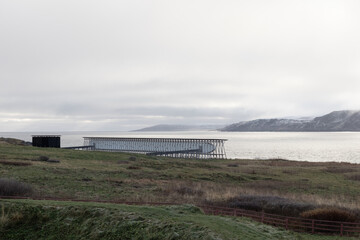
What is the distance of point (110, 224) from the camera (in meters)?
13.2

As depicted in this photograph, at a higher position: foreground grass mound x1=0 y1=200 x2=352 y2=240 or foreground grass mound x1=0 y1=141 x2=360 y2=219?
foreground grass mound x1=0 y1=200 x2=352 y2=240

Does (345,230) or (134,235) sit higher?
(134,235)

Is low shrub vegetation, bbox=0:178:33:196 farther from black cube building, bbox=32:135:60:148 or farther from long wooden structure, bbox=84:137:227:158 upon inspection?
long wooden structure, bbox=84:137:227:158

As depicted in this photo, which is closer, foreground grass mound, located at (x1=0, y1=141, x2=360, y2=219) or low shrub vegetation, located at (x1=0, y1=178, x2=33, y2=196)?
low shrub vegetation, located at (x1=0, y1=178, x2=33, y2=196)

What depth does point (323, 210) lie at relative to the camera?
19.1 m

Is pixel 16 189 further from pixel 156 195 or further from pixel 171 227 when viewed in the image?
pixel 171 227

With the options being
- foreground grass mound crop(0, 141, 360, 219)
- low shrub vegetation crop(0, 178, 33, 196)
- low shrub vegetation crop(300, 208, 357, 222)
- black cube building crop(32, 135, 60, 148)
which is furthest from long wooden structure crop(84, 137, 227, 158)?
low shrub vegetation crop(300, 208, 357, 222)

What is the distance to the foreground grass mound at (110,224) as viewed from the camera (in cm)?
1236

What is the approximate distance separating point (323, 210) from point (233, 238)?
9.64 metres

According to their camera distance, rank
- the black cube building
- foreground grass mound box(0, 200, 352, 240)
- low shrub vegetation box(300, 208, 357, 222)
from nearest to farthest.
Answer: foreground grass mound box(0, 200, 352, 240)
low shrub vegetation box(300, 208, 357, 222)
the black cube building

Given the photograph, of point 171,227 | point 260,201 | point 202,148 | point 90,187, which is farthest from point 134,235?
point 202,148

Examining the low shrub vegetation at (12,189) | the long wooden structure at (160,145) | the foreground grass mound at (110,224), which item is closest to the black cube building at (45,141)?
the long wooden structure at (160,145)

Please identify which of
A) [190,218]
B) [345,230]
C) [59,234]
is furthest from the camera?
[345,230]

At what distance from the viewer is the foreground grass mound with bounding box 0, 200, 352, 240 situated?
1236 centimetres
